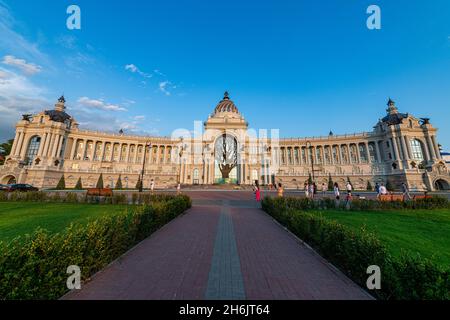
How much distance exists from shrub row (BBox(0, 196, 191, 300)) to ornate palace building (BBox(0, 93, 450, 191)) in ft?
162

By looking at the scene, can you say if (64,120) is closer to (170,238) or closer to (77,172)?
(77,172)

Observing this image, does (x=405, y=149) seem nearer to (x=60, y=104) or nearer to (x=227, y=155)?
(x=227, y=155)

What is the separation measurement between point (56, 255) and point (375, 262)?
7.02m

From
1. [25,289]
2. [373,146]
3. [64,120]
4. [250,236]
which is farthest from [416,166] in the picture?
[64,120]

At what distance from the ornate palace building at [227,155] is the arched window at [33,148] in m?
0.27

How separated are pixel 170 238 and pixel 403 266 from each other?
7847 mm

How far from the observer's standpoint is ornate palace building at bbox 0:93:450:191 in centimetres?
5953

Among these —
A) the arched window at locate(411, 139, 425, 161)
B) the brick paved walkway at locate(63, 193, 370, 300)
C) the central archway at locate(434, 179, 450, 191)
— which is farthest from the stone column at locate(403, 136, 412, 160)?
the brick paved walkway at locate(63, 193, 370, 300)

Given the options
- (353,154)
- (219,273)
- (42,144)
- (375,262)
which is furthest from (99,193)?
(353,154)

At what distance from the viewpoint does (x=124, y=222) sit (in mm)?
7051

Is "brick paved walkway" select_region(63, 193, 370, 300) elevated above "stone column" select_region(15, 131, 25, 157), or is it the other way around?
"stone column" select_region(15, 131, 25, 157)

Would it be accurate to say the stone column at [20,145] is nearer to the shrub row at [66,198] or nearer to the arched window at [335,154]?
the shrub row at [66,198]

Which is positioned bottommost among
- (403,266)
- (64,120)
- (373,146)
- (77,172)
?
(403,266)

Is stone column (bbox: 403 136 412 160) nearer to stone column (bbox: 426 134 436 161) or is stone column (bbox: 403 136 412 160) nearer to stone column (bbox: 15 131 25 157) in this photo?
stone column (bbox: 426 134 436 161)
